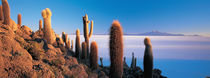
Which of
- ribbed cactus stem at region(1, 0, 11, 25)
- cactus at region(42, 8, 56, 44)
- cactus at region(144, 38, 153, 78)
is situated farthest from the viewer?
cactus at region(42, 8, 56, 44)

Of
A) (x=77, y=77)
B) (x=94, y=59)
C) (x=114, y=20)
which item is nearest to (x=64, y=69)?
(x=77, y=77)

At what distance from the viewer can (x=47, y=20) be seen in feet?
56.3

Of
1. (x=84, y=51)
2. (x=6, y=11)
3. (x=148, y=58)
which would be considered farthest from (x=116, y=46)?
(x=6, y=11)

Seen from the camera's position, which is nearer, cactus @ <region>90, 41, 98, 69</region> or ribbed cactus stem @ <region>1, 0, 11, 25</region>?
ribbed cactus stem @ <region>1, 0, 11, 25</region>

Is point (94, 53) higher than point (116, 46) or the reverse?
the reverse

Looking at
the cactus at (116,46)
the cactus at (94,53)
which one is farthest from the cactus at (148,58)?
the cactus at (94,53)

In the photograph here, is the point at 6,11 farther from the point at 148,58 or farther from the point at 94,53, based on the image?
the point at 148,58

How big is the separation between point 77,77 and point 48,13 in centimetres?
1052

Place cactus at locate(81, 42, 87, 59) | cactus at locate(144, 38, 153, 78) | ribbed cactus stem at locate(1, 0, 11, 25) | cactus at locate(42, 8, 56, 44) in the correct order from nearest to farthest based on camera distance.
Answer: cactus at locate(144, 38, 153, 78), ribbed cactus stem at locate(1, 0, 11, 25), cactus at locate(42, 8, 56, 44), cactus at locate(81, 42, 87, 59)

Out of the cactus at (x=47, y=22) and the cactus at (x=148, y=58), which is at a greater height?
the cactus at (x=47, y=22)

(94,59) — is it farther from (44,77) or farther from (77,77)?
(44,77)

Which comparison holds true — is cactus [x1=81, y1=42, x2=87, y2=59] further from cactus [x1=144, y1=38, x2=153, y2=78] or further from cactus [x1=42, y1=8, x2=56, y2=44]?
cactus [x1=144, y1=38, x2=153, y2=78]

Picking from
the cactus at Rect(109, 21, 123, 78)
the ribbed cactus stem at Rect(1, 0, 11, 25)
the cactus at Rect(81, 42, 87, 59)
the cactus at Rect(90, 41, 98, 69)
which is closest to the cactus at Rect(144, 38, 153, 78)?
the cactus at Rect(109, 21, 123, 78)

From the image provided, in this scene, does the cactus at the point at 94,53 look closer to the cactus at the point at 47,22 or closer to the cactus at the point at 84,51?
the cactus at the point at 84,51
